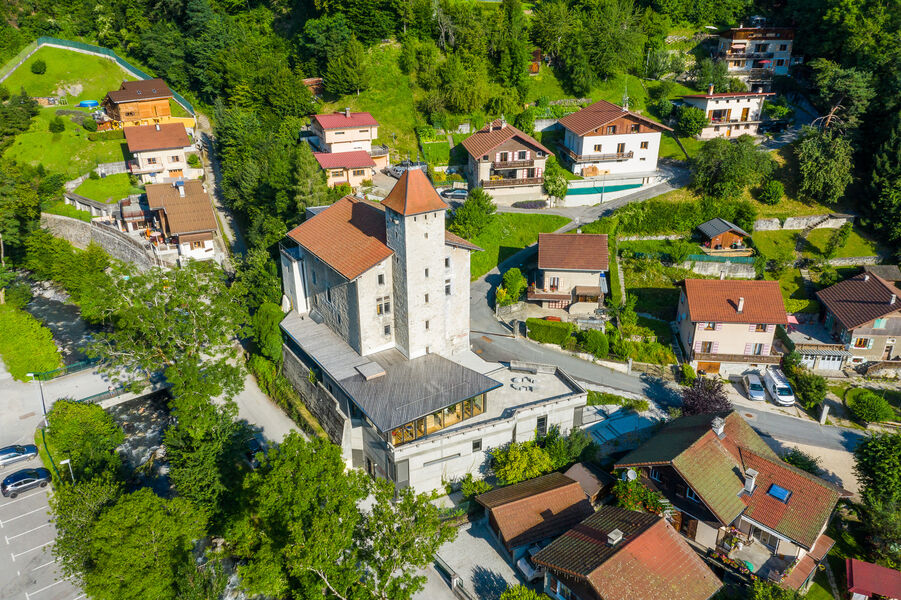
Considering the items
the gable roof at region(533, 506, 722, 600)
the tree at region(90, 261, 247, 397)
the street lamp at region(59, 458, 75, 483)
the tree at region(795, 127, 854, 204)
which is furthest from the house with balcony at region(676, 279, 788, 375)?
the street lamp at region(59, 458, 75, 483)

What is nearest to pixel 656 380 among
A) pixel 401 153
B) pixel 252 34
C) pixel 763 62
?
pixel 401 153

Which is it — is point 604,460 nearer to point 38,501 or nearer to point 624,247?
point 624,247

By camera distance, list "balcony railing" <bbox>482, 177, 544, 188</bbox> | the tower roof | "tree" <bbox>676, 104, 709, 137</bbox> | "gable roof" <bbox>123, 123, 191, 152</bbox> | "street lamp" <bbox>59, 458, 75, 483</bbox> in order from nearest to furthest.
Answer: "street lamp" <bbox>59, 458, 75, 483</bbox> < the tower roof < "balcony railing" <bbox>482, 177, 544, 188</bbox> < "gable roof" <bbox>123, 123, 191, 152</bbox> < "tree" <bbox>676, 104, 709, 137</bbox>

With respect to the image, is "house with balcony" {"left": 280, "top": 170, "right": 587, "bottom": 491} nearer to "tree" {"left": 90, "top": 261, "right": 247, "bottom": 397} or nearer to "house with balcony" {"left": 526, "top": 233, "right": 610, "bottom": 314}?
"tree" {"left": 90, "top": 261, "right": 247, "bottom": 397}

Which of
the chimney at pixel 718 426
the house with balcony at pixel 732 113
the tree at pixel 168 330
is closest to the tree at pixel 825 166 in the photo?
the house with balcony at pixel 732 113

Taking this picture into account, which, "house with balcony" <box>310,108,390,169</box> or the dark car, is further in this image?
"house with balcony" <box>310,108,390,169</box>

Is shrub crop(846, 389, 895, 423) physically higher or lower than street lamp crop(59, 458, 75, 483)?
lower

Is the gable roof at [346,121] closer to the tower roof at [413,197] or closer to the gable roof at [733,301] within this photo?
the tower roof at [413,197]
